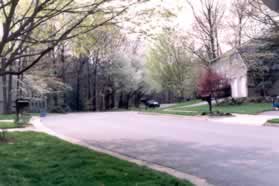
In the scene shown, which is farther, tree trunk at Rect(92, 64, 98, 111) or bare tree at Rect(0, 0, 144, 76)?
tree trunk at Rect(92, 64, 98, 111)

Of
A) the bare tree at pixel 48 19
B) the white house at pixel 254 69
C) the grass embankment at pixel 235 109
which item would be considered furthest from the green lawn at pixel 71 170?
the white house at pixel 254 69

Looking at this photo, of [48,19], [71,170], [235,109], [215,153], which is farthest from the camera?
[235,109]

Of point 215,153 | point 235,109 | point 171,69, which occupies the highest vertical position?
point 171,69

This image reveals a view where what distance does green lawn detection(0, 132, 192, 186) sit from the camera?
5.68 meters

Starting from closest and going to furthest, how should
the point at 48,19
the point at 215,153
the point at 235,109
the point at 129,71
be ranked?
the point at 215,153, the point at 48,19, the point at 235,109, the point at 129,71

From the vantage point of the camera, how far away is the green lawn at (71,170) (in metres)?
5.68

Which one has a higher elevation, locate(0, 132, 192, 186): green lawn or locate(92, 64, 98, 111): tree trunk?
locate(92, 64, 98, 111): tree trunk

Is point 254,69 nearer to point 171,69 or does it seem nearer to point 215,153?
point 171,69

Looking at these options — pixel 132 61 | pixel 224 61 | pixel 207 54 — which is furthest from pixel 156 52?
pixel 224 61

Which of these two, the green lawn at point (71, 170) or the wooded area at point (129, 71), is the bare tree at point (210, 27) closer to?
the wooded area at point (129, 71)

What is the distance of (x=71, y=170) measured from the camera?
661cm

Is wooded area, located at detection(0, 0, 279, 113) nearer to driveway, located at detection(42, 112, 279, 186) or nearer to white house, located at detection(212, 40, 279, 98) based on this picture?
white house, located at detection(212, 40, 279, 98)

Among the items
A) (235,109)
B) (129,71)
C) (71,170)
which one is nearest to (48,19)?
(71,170)

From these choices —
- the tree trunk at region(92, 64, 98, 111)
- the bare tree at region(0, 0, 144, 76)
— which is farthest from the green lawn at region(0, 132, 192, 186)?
the tree trunk at region(92, 64, 98, 111)
